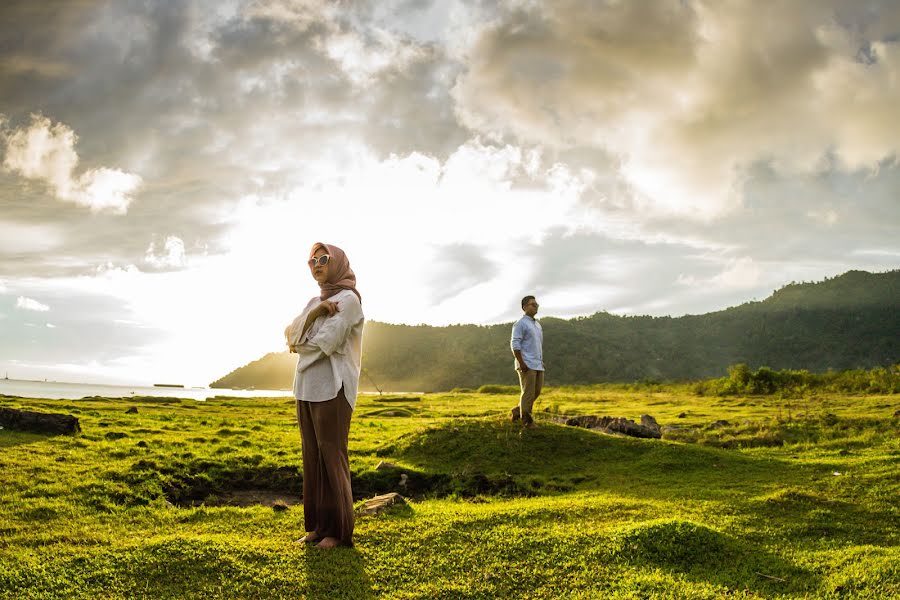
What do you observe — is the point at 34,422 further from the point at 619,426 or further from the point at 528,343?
the point at 619,426

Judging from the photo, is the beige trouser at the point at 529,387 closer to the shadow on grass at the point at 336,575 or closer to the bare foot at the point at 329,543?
the bare foot at the point at 329,543

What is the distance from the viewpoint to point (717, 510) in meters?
9.26

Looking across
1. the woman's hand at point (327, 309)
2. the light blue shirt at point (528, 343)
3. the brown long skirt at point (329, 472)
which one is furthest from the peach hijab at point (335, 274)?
the light blue shirt at point (528, 343)

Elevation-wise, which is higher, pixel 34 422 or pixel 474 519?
pixel 34 422

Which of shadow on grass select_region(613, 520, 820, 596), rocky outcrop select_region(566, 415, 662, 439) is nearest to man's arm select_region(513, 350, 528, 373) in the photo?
rocky outcrop select_region(566, 415, 662, 439)

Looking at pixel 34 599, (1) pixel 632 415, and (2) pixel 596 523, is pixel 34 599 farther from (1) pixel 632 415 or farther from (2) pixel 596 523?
(1) pixel 632 415

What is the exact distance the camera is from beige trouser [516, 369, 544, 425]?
49.3ft

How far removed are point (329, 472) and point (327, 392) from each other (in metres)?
0.97

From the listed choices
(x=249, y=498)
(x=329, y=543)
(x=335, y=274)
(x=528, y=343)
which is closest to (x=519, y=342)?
(x=528, y=343)

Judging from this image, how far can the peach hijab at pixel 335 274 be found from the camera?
7.75 metres

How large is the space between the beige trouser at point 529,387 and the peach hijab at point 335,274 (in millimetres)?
8012

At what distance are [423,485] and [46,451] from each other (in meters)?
8.57

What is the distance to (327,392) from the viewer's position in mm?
7227

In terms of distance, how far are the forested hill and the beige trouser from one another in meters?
78.5
